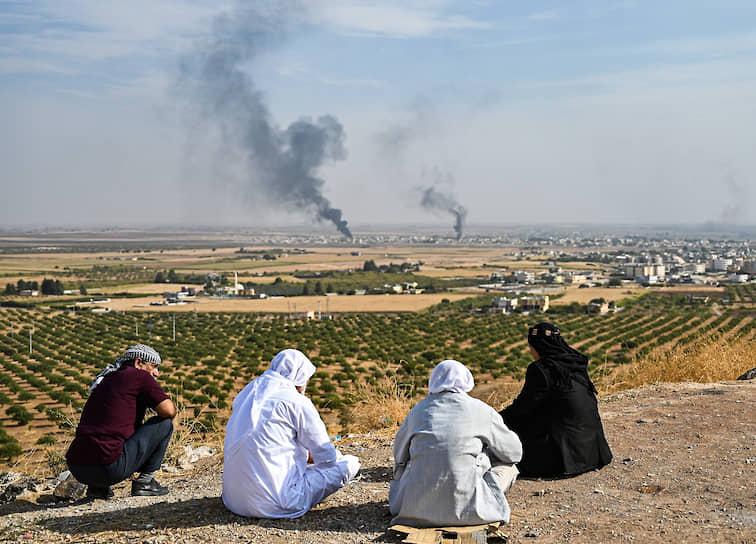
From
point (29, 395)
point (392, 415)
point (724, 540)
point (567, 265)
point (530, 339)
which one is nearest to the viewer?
point (724, 540)

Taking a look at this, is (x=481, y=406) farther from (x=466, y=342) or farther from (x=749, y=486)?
(x=466, y=342)

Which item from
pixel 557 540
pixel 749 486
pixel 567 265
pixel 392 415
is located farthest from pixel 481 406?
pixel 567 265

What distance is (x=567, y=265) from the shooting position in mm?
129125

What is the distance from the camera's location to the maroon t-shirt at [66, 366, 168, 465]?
14.3ft

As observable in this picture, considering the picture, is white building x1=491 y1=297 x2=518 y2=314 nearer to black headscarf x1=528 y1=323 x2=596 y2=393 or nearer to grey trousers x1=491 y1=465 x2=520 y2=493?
black headscarf x1=528 y1=323 x2=596 y2=393

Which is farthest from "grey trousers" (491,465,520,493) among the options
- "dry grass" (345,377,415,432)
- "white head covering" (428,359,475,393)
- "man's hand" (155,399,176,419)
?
"dry grass" (345,377,415,432)

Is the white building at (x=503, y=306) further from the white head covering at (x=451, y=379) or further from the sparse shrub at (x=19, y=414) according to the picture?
the white head covering at (x=451, y=379)

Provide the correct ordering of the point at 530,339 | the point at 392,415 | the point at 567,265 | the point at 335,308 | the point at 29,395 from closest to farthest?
1. the point at 530,339
2. the point at 392,415
3. the point at 29,395
4. the point at 335,308
5. the point at 567,265

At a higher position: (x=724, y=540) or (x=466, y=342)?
→ (x=724, y=540)

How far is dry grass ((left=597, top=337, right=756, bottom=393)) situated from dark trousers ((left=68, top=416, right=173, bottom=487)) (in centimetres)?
507

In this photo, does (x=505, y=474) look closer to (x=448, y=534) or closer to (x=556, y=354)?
(x=448, y=534)

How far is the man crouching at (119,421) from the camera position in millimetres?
4363

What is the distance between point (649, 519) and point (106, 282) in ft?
330

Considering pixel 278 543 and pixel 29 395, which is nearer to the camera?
pixel 278 543
